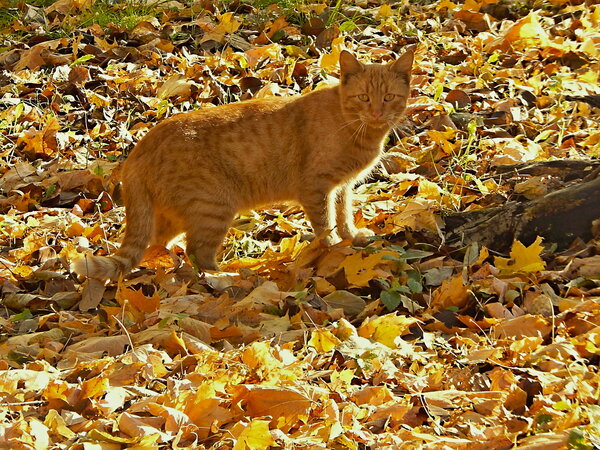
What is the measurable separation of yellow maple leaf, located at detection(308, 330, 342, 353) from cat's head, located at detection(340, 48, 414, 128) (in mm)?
2295

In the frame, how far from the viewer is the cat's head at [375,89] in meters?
5.47

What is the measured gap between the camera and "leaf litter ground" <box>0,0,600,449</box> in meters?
2.98

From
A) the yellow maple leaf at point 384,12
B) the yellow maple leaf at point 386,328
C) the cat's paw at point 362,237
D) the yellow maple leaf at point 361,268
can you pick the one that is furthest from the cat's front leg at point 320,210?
the yellow maple leaf at point 384,12

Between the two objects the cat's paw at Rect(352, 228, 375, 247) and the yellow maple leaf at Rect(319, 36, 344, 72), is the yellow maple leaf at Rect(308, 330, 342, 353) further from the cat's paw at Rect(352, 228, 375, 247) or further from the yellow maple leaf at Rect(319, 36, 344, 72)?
the yellow maple leaf at Rect(319, 36, 344, 72)

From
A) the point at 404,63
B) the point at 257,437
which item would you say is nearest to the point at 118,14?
the point at 404,63

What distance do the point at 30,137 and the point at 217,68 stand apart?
175 centimetres

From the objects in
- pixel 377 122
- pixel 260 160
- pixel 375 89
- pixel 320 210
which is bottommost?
pixel 320 210

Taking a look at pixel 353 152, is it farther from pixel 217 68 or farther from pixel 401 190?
pixel 217 68

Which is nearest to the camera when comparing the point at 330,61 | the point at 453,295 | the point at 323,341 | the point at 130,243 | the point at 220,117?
the point at 323,341

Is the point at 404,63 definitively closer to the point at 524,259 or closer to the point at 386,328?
the point at 524,259

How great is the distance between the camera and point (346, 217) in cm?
548

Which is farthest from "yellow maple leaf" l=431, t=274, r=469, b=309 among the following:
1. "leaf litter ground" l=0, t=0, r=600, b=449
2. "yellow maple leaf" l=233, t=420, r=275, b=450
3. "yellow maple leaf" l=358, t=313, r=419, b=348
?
"yellow maple leaf" l=233, t=420, r=275, b=450

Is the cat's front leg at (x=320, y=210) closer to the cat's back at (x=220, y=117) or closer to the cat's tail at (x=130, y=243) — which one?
the cat's back at (x=220, y=117)

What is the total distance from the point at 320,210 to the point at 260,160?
1.75 feet
